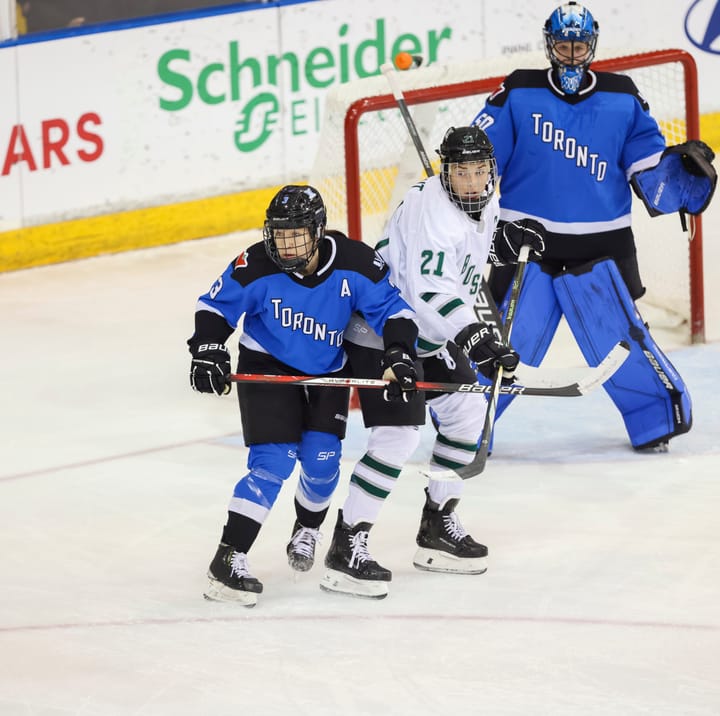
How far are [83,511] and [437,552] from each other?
1.03 meters

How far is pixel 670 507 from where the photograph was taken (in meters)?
4.52

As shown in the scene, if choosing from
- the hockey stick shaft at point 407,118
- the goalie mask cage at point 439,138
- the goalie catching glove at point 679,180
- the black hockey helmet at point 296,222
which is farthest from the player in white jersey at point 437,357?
the goalie mask cage at point 439,138

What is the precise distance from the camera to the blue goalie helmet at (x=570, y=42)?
189 inches

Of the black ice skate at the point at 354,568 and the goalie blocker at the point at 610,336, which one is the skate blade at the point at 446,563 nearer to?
the black ice skate at the point at 354,568

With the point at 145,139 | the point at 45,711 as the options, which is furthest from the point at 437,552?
the point at 145,139

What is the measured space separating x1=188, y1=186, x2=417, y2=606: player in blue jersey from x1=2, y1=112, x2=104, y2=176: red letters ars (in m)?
3.63

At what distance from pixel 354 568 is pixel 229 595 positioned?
0.93 ft

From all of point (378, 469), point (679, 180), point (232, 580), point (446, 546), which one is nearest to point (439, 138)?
point (679, 180)

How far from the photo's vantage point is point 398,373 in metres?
3.74

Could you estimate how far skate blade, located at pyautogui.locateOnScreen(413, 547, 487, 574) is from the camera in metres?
4.06

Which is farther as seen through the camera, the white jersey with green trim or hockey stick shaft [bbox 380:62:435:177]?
hockey stick shaft [bbox 380:62:435:177]

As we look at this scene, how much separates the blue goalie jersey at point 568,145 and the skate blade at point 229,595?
5.27 ft

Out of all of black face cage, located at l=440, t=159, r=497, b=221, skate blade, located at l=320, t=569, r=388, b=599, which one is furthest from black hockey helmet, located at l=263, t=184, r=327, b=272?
skate blade, located at l=320, t=569, r=388, b=599

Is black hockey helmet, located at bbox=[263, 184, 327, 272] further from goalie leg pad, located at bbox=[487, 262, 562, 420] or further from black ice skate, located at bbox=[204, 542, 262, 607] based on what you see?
goalie leg pad, located at bbox=[487, 262, 562, 420]
